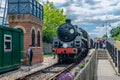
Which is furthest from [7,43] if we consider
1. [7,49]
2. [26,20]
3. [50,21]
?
[50,21]

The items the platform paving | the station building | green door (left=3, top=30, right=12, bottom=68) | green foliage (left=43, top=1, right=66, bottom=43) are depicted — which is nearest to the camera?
the platform paving

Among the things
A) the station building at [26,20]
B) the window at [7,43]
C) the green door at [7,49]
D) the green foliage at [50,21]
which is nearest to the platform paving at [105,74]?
the green door at [7,49]

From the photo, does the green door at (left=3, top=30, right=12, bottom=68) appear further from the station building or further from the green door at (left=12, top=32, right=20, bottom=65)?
the station building

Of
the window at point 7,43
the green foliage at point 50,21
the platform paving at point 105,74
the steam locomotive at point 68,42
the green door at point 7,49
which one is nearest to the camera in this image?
the platform paving at point 105,74

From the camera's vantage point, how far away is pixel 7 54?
2177 centimetres

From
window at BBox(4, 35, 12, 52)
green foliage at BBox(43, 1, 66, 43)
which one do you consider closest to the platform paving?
window at BBox(4, 35, 12, 52)

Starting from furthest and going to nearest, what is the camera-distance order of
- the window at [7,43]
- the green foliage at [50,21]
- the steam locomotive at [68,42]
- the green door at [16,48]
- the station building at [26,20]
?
the green foliage at [50,21] < the steam locomotive at [68,42] < the station building at [26,20] < the green door at [16,48] < the window at [7,43]

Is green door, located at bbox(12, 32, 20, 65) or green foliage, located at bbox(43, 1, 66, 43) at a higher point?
green foliage, located at bbox(43, 1, 66, 43)

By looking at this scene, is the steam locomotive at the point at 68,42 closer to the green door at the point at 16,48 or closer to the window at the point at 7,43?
the green door at the point at 16,48

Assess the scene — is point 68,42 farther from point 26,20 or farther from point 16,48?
point 16,48

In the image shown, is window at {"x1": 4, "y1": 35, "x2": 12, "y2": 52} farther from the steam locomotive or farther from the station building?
the steam locomotive

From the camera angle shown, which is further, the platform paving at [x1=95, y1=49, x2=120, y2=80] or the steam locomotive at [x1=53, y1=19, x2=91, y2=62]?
the steam locomotive at [x1=53, y1=19, x2=91, y2=62]

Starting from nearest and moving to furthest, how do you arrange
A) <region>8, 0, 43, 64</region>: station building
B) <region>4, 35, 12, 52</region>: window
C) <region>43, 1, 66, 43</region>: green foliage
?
<region>4, 35, 12, 52</region>: window < <region>8, 0, 43, 64</region>: station building < <region>43, 1, 66, 43</region>: green foliage

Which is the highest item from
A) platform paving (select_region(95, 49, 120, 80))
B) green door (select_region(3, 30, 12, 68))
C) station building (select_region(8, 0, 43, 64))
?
station building (select_region(8, 0, 43, 64))
